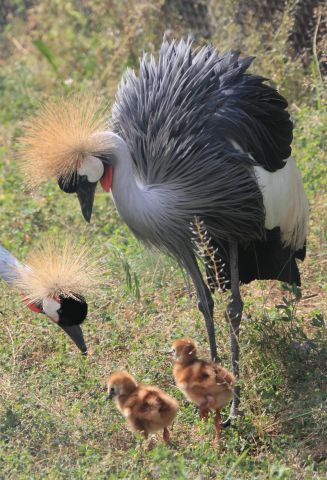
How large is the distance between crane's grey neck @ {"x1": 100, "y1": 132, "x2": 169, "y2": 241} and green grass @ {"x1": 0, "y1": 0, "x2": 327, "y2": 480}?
1.38 feet

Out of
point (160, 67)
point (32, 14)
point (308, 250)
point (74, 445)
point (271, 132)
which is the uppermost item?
point (32, 14)

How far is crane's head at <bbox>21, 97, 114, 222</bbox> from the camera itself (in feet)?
10.6

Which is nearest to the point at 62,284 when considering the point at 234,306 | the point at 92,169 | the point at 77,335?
the point at 77,335

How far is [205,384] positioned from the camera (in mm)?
3084

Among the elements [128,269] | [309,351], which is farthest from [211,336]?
[128,269]

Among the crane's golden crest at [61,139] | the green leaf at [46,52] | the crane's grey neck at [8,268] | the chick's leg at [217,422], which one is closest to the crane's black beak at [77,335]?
the crane's grey neck at [8,268]

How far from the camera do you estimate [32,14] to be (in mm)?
7492

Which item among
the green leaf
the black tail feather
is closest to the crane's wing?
the black tail feather

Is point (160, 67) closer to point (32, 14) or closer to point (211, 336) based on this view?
point (211, 336)

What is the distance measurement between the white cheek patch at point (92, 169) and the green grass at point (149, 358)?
634 mm

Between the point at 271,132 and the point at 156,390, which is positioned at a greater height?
the point at 271,132

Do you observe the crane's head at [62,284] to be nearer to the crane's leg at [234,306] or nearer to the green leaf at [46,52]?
the crane's leg at [234,306]

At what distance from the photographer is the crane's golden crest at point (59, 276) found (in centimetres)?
353

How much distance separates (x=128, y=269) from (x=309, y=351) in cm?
90
